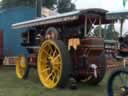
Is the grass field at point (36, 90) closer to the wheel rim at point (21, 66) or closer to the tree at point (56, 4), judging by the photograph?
the wheel rim at point (21, 66)

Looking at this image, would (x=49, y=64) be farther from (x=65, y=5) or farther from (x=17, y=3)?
(x=17, y=3)

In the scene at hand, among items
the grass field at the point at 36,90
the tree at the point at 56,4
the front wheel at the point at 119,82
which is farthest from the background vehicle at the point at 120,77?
the tree at the point at 56,4

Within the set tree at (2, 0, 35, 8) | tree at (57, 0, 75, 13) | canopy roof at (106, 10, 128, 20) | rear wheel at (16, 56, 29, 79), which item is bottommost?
Result: rear wheel at (16, 56, 29, 79)

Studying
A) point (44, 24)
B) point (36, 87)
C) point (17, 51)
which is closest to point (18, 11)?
point (17, 51)

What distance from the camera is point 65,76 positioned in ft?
32.4

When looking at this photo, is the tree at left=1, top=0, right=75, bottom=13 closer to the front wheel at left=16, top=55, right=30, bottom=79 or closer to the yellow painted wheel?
the front wheel at left=16, top=55, right=30, bottom=79

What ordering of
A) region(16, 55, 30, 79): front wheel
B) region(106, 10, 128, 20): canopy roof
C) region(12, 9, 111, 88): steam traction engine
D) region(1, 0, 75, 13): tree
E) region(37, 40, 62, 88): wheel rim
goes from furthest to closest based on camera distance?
region(1, 0, 75, 13): tree, region(16, 55, 30, 79): front wheel, region(37, 40, 62, 88): wheel rim, region(12, 9, 111, 88): steam traction engine, region(106, 10, 128, 20): canopy roof

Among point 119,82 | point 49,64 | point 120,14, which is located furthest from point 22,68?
point 119,82

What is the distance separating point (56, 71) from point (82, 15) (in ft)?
5.24

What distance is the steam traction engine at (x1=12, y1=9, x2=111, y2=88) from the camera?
1000cm

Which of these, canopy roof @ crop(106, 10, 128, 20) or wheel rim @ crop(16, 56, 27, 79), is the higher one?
canopy roof @ crop(106, 10, 128, 20)

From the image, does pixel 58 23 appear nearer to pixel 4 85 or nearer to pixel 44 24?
pixel 44 24

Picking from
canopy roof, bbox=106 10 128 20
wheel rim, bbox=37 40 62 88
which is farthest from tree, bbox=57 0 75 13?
canopy roof, bbox=106 10 128 20

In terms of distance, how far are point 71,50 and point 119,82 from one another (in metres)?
3.29
